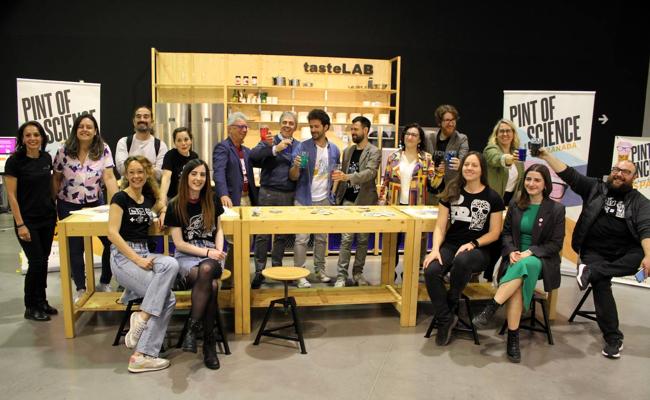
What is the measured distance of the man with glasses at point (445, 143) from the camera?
12.8 feet

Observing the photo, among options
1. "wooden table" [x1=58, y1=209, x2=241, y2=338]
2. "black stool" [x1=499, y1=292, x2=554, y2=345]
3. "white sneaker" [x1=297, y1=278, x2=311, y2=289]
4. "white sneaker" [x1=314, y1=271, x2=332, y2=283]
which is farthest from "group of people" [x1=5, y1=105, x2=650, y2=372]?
"white sneaker" [x1=314, y1=271, x2=332, y2=283]

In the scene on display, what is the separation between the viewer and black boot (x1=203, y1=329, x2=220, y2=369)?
273 centimetres

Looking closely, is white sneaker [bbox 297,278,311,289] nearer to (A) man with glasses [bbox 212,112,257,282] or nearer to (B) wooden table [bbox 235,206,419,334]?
(B) wooden table [bbox 235,206,419,334]

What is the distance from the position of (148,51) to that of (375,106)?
3463 mm

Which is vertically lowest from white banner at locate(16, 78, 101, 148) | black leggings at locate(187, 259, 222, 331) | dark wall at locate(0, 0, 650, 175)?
black leggings at locate(187, 259, 222, 331)

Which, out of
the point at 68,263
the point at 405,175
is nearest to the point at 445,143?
the point at 405,175

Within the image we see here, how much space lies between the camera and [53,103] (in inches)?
183

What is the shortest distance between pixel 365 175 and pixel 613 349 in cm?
208

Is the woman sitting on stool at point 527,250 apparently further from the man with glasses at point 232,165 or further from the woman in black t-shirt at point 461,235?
the man with glasses at point 232,165

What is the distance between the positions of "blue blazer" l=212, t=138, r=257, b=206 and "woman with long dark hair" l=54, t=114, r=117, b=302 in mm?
759

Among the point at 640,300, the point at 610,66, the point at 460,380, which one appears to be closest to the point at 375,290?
the point at 460,380

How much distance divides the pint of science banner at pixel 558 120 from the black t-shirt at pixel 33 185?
13.7 feet

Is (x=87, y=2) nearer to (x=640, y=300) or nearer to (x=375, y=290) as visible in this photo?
(x=375, y=290)

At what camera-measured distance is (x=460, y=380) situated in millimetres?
2664
